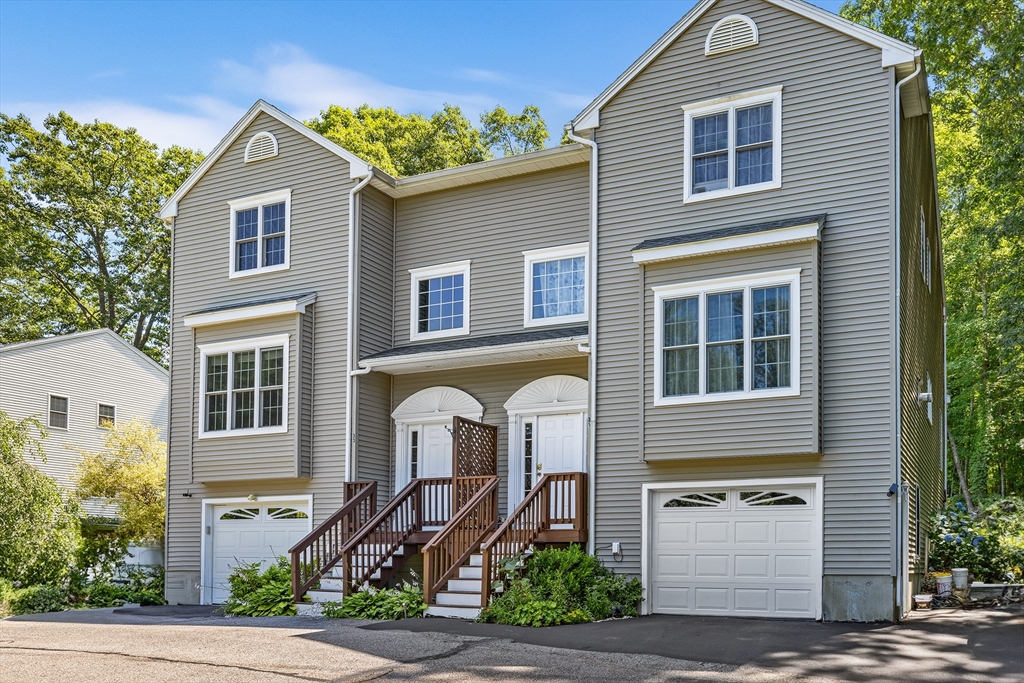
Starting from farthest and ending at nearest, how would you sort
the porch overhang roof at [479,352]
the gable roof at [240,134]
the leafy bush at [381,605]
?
the gable roof at [240,134] → the porch overhang roof at [479,352] → the leafy bush at [381,605]

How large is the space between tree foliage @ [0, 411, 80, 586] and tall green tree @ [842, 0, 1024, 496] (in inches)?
708

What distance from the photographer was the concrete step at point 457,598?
14266 millimetres

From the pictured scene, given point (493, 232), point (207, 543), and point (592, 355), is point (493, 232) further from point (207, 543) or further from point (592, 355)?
point (207, 543)

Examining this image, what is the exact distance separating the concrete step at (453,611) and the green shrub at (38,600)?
8.08 m

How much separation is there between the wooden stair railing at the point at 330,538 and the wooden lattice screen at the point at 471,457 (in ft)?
5.96

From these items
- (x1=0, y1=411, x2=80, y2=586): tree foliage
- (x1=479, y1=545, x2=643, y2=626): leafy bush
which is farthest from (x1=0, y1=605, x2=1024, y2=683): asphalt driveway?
(x1=0, y1=411, x2=80, y2=586): tree foliage

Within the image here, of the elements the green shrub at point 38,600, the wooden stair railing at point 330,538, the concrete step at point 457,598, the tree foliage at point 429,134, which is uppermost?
the tree foliage at point 429,134

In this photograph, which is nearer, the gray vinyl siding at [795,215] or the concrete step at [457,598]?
the gray vinyl siding at [795,215]

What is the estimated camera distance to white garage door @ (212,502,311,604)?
18.7m

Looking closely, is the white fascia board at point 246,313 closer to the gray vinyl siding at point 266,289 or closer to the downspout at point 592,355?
the gray vinyl siding at point 266,289

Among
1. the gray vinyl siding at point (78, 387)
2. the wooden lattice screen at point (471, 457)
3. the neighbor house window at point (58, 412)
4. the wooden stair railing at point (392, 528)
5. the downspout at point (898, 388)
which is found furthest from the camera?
the neighbor house window at point (58, 412)

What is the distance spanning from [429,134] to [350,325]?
19.4 meters

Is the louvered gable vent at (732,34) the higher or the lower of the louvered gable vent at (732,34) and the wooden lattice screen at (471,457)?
the higher

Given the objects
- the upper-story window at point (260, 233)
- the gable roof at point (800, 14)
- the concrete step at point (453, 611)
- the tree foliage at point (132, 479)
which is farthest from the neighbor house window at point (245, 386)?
the gable roof at point (800, 14)
